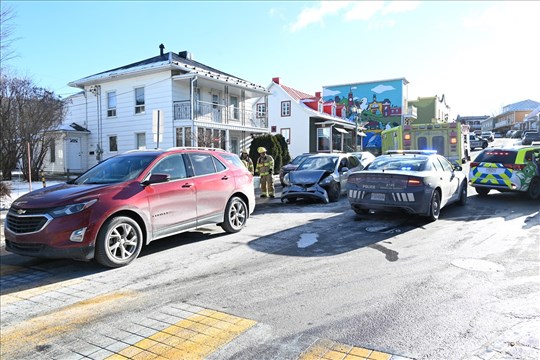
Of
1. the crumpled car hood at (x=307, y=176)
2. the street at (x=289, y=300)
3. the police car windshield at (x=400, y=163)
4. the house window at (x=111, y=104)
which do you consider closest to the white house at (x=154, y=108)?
the house window at (x=111, y=104)

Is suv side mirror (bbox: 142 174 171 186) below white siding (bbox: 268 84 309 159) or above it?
below

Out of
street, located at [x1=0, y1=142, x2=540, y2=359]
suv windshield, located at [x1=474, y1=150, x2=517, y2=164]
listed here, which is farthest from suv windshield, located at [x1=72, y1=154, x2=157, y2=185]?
suv windshield, located at [x1=474, y1=150, x2=517, y2=164]

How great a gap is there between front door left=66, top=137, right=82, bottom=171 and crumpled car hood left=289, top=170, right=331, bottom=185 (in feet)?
61.1

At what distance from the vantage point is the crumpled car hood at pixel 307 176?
11867mm

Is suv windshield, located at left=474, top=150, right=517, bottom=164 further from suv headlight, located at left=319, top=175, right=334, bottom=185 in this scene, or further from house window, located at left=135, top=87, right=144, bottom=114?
house window, located at left=135, top=87, right=144, bottom=114

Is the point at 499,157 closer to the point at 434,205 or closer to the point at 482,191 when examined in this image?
the point at 482,191

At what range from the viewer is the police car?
11.8 meters

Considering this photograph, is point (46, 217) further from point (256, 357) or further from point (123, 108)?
point (123, 108)

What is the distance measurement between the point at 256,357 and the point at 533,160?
12.1 m

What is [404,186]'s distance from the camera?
326 inches

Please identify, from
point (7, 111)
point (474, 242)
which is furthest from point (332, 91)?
point (474, 242)

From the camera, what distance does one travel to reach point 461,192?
1097cm

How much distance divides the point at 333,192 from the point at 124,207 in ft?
24.5

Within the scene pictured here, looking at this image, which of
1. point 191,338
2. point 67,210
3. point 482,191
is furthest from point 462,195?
point 67,210
